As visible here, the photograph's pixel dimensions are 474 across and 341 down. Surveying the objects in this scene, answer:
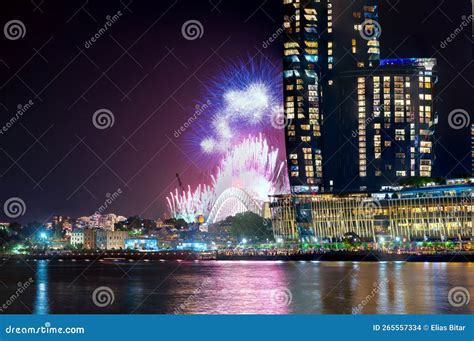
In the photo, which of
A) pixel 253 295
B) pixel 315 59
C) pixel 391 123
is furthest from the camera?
pixel 315 59

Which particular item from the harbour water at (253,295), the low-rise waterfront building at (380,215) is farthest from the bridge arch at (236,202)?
the harbour water at (253,295)

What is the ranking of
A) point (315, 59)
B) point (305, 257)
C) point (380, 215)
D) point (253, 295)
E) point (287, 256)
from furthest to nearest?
point (315, 59) < point (380, 215) < point (287, 256) < point (305, 257) < point (253, 295)

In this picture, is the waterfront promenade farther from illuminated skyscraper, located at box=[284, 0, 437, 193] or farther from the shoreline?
illuminated skyscraper, located at box=[284, 0, 437, 193]

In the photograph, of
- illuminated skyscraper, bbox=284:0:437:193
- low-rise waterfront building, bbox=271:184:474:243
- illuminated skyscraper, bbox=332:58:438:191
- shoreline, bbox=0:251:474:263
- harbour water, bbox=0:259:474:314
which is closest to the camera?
harbour water, bbox=0:259:474:314

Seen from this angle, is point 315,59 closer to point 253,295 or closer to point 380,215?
point 380,215

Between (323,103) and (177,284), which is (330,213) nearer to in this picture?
(323,103)

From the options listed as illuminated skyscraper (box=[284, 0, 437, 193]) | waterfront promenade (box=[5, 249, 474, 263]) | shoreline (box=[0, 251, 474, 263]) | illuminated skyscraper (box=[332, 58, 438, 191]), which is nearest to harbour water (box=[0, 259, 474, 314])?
shoreline (box=[0, 251, 474, 263])

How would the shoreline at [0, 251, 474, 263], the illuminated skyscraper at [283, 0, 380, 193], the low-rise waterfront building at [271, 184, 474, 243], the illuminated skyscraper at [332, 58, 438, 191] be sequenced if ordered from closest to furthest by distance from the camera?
the shoreline at [0, 251, 474, 263]
the low-rise waterfront building at [271, 184, 474, 243]
the illuminated skyscraper at [332, 58, 438, 191]
the illuminated skyscraper at [283, 0, 380, 193]

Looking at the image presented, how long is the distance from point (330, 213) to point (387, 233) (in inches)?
451

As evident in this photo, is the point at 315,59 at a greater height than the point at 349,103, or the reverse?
the point at 315,59

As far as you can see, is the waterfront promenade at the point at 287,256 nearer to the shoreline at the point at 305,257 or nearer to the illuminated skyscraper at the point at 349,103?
the shoreline at the point at 305,257

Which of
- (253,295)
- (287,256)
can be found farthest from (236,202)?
(253,295)

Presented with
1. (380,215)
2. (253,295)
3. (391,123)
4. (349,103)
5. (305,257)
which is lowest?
(253,295)

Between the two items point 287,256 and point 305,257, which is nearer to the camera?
point 305,257
